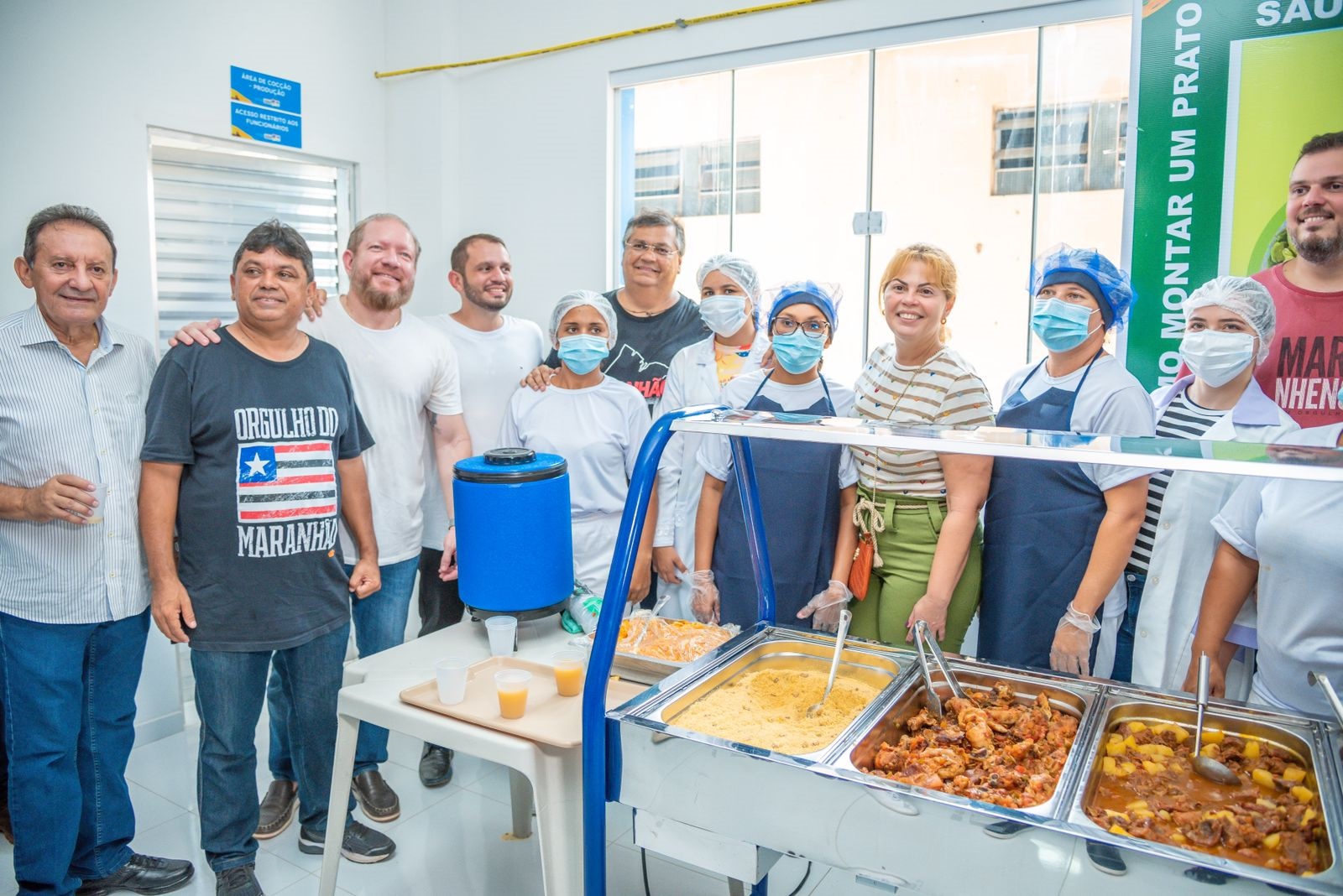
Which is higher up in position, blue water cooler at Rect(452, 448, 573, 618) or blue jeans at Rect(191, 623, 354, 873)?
blue water cooler at Rect(452, 448, 573, 618)

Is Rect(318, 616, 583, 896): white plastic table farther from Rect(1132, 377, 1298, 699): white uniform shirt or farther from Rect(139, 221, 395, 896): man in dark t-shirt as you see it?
Rect(1132, 377, 1298, 699): white uniform shirt

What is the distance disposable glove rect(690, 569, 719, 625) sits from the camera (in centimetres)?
262

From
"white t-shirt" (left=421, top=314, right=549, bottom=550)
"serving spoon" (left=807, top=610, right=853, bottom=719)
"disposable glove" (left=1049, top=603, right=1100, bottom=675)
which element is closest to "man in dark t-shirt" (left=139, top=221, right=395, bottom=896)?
"white t-shirt" (left=421, top=314, right=549, bottom=550)

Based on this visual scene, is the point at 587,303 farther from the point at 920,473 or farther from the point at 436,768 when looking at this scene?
the point at 436,768

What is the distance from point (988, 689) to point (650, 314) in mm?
2012

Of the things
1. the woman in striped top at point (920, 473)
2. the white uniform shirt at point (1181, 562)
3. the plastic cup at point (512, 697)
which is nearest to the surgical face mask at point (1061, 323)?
the woman in striped top at point (920, 473)

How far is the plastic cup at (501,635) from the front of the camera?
2111mm

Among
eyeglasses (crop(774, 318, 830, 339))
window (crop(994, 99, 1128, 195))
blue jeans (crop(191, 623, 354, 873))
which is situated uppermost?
window (crop(994, 99, 1128, 195))

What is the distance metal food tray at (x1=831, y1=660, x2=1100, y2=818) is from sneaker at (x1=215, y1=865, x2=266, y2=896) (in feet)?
6.32

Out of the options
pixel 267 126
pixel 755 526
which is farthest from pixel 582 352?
pixel 267 126

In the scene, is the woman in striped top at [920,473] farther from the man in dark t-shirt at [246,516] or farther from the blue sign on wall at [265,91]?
the blue sign on wall at [265,91]

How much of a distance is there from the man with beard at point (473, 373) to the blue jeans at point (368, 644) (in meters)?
0.25

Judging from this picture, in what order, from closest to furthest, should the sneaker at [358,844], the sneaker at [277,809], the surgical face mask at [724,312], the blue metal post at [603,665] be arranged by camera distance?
1. the blue metal post at [603,665]
2. the sneaker at [358,844]
3. the sneaker at [277,809]
4. the surgical face mask at [724,312]

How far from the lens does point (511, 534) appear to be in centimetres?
214
